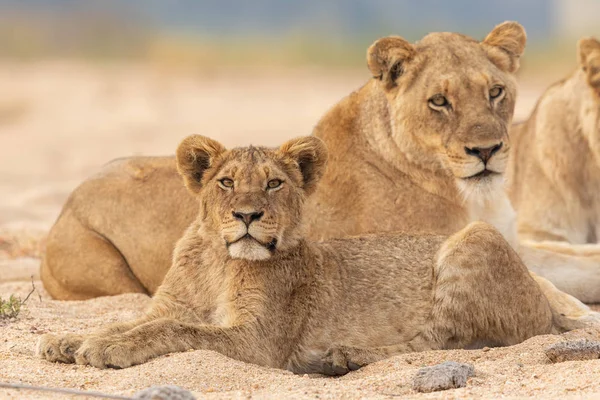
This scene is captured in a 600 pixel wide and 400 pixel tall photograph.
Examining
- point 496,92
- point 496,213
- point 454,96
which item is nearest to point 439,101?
point 454,96

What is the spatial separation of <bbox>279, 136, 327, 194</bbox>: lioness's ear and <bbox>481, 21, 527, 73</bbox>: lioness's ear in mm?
1580

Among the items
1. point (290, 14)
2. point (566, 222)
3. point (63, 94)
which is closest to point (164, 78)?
point (63, 94)

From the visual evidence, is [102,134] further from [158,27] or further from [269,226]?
[269,226]

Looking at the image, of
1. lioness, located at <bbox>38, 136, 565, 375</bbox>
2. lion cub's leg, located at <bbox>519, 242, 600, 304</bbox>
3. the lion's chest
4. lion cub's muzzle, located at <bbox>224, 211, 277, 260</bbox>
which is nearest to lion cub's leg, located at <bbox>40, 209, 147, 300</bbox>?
lioness, located at <bbox>38, 136, 565, 375</bbox>

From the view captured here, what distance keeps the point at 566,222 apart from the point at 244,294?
156 inches

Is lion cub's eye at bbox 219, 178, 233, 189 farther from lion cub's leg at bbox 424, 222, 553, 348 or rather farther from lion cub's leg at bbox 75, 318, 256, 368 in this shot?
lion cub's leg at bbox 424, 222, 553, 348

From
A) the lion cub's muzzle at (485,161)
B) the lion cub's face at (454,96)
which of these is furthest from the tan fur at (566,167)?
the lion cub's muzzle at (485,161)

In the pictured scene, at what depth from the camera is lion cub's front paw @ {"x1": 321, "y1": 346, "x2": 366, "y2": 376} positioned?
5.32m

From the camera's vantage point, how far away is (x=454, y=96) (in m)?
6.46

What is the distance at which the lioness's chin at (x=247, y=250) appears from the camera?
5.14 metres

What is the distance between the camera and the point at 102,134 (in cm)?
2116

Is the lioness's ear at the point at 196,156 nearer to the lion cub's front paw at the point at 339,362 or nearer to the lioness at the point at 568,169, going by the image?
the lion cub's front paw at the point at 339,362

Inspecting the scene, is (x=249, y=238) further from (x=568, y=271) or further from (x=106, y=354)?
(x=568, y=271)

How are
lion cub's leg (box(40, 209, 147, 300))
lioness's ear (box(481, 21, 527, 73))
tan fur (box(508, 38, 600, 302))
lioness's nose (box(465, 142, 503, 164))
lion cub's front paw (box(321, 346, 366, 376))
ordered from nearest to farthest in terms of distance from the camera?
lion cub's front paw (box(321, 346, 366, 376)) < lioness's nose (box(465, 142, 503, 164)) < lioness's ear (box(481, 21, 527, 73)) < lion cub's leg (box(40, 209, 147, 300)) < tan fur (box(508, 38, 600, 302))
